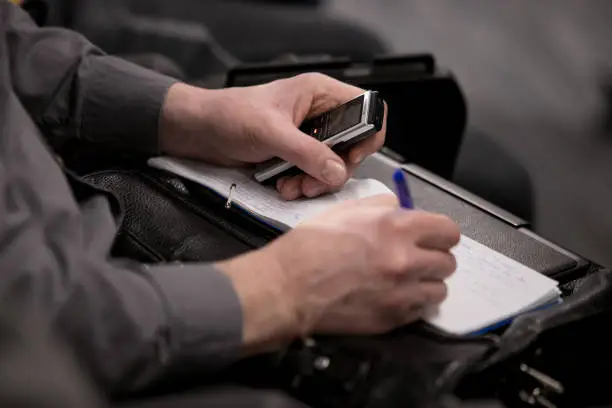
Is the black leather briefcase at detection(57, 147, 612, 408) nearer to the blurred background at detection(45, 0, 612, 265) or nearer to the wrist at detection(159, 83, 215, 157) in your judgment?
the wrist at detection(159, 83, 215, 157)

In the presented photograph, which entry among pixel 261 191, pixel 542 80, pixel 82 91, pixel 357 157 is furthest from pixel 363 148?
pixel 542 80

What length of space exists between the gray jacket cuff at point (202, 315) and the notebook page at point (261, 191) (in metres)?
0.18

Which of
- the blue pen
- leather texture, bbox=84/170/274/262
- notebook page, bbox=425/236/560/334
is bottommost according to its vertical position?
leather texture, bbox=84/170/274/262

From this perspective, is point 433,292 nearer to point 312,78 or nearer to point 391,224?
point 391,224

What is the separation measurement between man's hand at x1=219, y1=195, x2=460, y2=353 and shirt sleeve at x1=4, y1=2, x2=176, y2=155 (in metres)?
0.32

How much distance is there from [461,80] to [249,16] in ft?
2.16

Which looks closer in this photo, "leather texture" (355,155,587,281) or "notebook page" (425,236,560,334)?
"notebook page" (425,236,560,334)

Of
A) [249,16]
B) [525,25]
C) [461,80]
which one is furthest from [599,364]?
[525,25]

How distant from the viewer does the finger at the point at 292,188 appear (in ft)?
2.81

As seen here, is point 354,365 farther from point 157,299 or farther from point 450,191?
point 450,191

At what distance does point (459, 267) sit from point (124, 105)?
1.36ft

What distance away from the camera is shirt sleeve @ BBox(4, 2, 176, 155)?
0.92 meters

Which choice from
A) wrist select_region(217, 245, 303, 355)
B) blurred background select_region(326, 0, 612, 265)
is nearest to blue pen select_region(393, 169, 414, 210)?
wrist select_region(217, 245, 303, 355)

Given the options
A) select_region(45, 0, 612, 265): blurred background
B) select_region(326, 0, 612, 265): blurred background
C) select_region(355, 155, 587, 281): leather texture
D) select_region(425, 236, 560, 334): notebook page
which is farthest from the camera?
select_region(326, 0, 612, 265): blurred background
